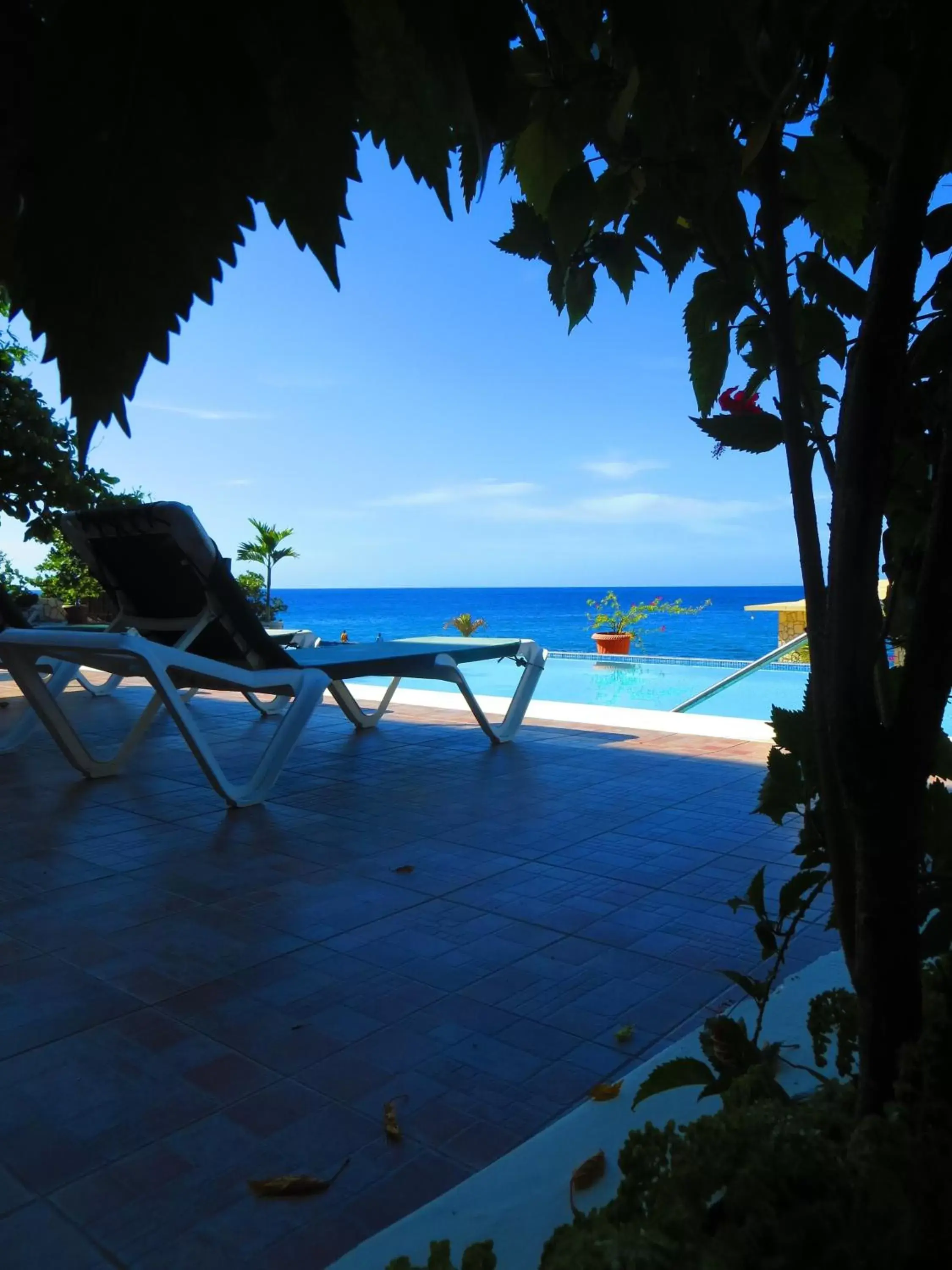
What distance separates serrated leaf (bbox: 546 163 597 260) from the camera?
2.33ft

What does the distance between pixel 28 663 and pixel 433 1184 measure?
3885 millimetres

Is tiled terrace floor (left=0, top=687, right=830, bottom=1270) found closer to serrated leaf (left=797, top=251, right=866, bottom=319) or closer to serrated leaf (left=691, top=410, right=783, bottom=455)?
serrated leaf (left=691, top=410, right=783, bottom=455)

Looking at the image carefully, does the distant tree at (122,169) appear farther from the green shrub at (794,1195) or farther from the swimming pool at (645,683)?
the swimming pool at (645,683)

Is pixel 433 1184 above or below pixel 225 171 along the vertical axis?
below

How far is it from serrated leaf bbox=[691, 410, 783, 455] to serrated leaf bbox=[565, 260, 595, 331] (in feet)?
0.44

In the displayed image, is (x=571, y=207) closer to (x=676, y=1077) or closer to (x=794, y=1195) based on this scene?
(x=794, y=1195)

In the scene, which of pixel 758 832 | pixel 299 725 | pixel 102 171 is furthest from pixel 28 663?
pixel 102 171

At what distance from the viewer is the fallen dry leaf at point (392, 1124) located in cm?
179

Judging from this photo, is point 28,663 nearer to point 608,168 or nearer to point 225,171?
point 608,168

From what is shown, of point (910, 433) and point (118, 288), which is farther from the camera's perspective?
point (910, 433)

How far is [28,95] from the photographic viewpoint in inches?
8.7

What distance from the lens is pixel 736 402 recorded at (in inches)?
36.1

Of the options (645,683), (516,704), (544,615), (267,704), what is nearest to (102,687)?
(267,704)

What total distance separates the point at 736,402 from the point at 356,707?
6.05m
